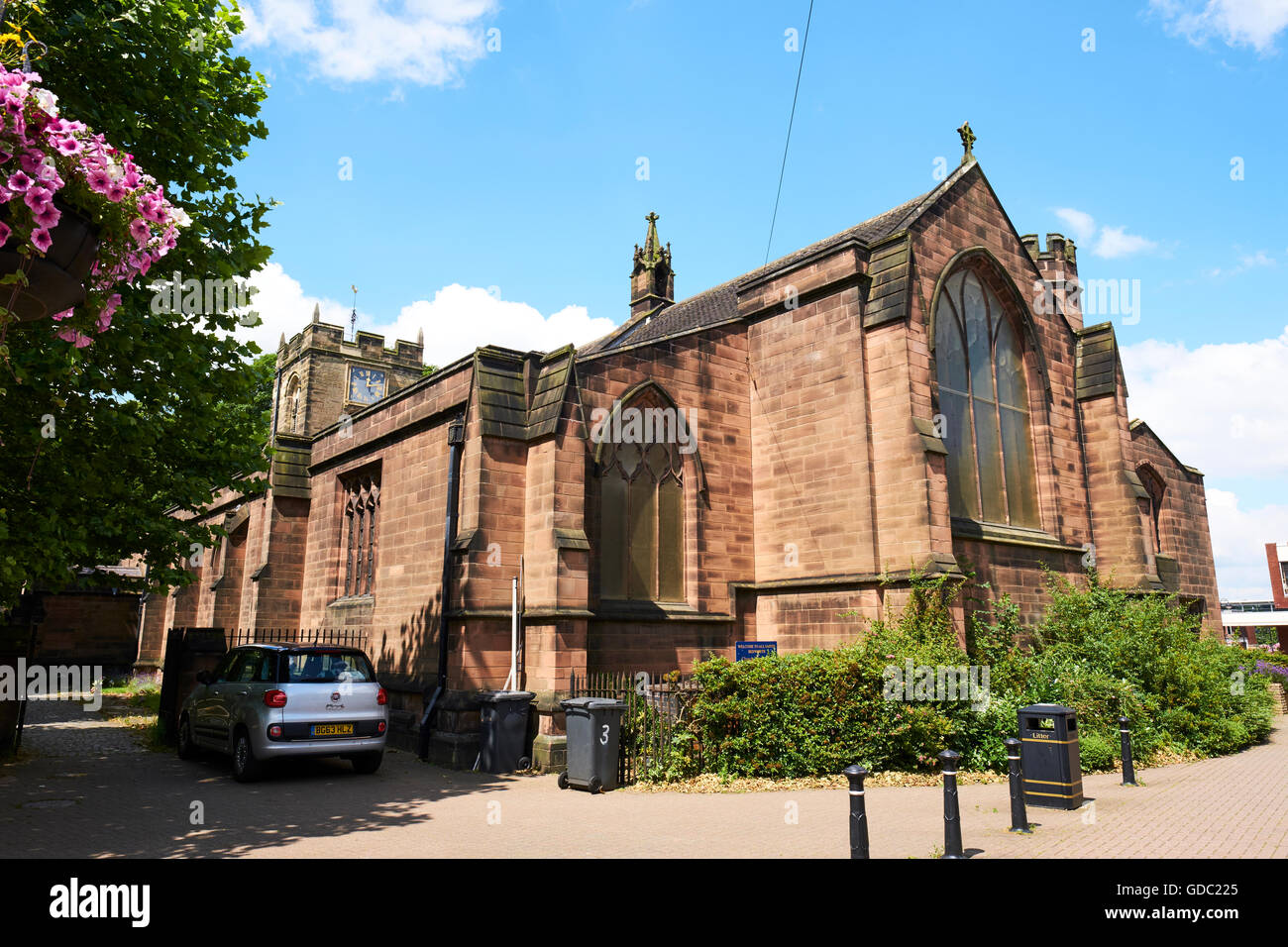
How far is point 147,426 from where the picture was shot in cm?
949

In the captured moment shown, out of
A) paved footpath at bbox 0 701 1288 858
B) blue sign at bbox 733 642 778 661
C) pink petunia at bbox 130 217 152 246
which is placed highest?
pink petunia at bbox 130 217 152 246

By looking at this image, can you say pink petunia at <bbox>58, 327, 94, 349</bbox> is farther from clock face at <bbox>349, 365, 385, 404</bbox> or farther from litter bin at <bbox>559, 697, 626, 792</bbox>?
clock face at <bbox>349, 365, 385, 404</bbox>

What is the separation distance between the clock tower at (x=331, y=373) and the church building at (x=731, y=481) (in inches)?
1222

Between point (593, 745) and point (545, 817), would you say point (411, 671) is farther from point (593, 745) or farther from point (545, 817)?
point (545, 817)

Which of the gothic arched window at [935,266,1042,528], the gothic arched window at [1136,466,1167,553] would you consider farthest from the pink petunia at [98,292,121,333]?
the gothic arched window at [1136,466,1167,553]

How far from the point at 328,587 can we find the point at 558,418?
786 cm

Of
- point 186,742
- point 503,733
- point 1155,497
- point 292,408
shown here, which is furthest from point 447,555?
point 292,408

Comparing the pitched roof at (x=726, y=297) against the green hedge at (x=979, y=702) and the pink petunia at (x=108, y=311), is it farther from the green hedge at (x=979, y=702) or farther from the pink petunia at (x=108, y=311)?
the pink petunia at (x=108, y=311)

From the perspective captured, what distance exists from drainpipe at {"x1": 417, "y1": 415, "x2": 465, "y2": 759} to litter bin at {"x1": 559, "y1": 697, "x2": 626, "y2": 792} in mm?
3141

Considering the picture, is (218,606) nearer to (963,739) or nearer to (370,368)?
(963,739)

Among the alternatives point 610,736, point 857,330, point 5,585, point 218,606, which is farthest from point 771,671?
point 218,606

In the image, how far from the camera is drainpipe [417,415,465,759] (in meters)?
12.7

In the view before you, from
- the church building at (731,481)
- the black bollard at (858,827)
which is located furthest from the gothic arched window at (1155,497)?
the black bollard at (858,827)

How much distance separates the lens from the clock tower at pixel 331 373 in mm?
49156
